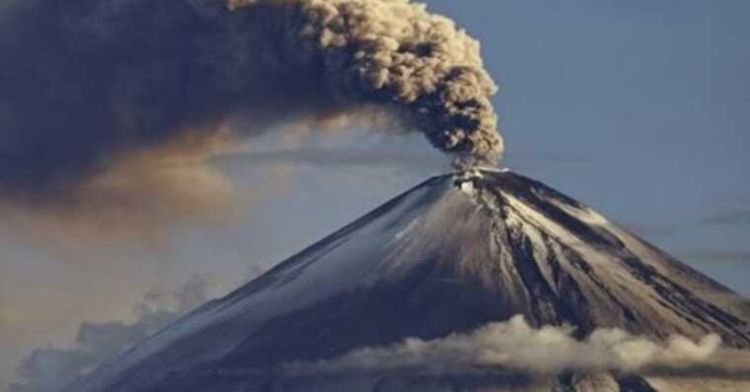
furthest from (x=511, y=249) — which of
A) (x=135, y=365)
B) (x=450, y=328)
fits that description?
(x=135, y=365)

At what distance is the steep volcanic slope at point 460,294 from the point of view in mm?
119625

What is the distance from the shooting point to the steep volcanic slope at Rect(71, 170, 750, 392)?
119625 millimetres

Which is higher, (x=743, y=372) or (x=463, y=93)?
(x=463, y=93)

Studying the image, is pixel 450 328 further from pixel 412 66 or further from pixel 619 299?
pixel 412 66

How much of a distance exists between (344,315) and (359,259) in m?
4.71

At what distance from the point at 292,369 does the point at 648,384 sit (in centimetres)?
1779

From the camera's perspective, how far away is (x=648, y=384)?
11875 centimetres

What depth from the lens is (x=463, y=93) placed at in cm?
9606

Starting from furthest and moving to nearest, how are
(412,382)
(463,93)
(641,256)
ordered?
(641,256) < (412,382) < (463,93)

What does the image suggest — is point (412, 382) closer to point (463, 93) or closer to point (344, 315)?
point (344, 315)

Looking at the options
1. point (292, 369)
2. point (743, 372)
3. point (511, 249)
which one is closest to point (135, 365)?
point (292, 369)

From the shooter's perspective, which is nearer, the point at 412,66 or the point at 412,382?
the point at 412,66

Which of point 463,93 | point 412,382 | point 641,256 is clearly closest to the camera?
point 463,93

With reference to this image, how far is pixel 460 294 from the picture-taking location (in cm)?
12019
